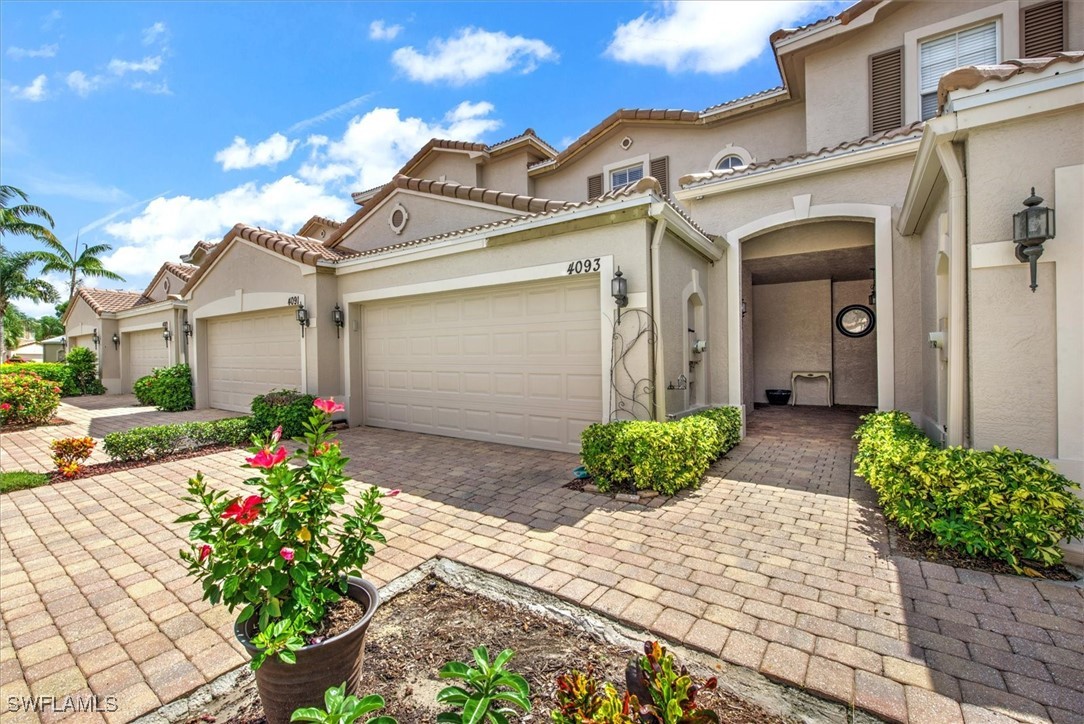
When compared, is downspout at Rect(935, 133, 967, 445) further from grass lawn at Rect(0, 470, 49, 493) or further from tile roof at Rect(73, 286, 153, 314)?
tile roof at Rect(73, 286, 153, 314)

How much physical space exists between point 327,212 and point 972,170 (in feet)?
62.8

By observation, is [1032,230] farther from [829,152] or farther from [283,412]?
[283,412]

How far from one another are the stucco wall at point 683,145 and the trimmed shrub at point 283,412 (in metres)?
8.97

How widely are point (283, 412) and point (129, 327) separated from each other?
46.2ft

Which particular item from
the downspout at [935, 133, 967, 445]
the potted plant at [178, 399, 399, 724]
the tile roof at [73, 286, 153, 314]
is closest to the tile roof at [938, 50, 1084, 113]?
the downspout at [935, 133, 967, 445]

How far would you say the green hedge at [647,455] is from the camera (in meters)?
5.32

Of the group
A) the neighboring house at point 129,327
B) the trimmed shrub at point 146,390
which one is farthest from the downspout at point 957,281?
the neighboring house at point 129,327

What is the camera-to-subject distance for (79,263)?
2808cm

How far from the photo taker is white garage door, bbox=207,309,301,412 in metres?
10.8

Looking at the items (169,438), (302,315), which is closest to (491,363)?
(302,315)

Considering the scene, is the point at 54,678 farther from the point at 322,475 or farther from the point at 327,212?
the point at 327,212

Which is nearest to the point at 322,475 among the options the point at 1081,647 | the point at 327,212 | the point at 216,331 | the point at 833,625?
the point at 833,625

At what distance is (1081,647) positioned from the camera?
2.66 metres

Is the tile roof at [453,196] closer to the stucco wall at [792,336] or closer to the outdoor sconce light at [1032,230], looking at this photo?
the outdoor sconce light at [1032,230]
